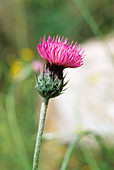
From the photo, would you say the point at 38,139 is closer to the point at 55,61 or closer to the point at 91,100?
the point at 55,61

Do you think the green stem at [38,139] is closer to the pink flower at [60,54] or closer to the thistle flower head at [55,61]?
the thistle flower head at [55,61]

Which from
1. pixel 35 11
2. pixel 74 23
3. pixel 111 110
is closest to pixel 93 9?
pixel 74 23

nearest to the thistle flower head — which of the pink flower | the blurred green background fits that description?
the pink flower

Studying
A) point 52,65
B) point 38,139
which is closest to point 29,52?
point 52,65

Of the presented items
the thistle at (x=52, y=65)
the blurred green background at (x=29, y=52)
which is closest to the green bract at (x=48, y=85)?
the thistle at (x=52, y=65)

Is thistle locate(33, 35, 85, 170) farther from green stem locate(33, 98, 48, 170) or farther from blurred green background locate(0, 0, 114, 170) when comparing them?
blurred green background locate(0, 0, 114, 170)

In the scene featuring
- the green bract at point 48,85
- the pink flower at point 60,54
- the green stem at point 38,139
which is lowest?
the green stem at point 38,139
